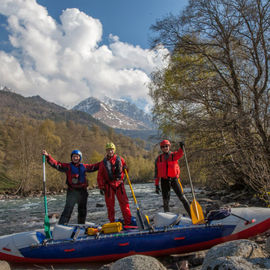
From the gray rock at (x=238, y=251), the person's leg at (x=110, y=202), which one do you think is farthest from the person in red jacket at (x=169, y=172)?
the gray rock at (x=238, y=251)

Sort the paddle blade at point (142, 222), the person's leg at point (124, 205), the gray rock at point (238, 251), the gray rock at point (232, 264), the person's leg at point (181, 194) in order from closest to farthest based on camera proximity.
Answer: the gray rock at point (232, 264) → the gray rock at point (238, 251) → the paddle blade at point (142, 222) → the person's leg at point (124, 205) → the person's leg at point (181, 194)

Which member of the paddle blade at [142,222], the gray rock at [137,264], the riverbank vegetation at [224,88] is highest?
the riverbank vegetation at [224,88]

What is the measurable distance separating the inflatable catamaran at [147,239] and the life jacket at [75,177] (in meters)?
1.39

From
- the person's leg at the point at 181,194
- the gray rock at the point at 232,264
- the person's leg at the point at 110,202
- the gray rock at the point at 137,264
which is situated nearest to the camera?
the gray rock at the point at 232,264

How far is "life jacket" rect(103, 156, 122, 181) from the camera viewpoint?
611 cm

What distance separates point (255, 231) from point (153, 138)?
29.1 ft

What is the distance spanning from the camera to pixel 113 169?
20.2 feet

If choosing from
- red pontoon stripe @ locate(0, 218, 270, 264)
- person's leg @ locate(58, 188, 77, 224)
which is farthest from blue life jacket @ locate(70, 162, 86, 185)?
red pontoon stripe @ locate(0, 218, 270, 264)

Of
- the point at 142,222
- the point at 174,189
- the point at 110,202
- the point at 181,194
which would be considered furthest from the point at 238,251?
the point at 110,202

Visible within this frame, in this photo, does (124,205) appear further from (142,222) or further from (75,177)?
(75,177)

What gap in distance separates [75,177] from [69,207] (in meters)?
0.80

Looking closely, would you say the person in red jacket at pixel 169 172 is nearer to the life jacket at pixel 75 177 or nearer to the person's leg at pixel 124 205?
the person's leg at pixel 124 205

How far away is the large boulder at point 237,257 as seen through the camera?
8.54 ft

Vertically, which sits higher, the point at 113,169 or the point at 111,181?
the point at 113,169
